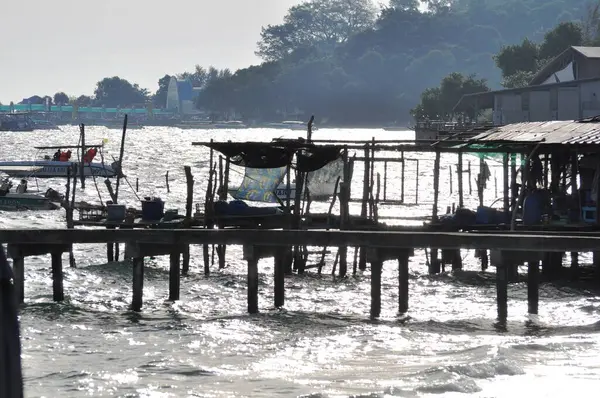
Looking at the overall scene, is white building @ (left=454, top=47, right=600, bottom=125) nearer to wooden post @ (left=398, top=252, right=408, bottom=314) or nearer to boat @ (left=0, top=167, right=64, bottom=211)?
boat @ (left=0, top=167, right=64, bottom=211)

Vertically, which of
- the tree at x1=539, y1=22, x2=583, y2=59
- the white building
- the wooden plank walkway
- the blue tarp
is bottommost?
the wooden plank walkway

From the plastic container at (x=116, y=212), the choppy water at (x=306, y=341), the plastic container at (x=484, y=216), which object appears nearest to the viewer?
the choppy water at (x=306, y=341)

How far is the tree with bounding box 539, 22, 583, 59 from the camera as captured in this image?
10648cm

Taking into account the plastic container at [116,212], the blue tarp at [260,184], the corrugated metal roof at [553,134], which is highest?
the corrugated metal roof at [553,134]

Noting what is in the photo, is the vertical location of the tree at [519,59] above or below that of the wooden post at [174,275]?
above

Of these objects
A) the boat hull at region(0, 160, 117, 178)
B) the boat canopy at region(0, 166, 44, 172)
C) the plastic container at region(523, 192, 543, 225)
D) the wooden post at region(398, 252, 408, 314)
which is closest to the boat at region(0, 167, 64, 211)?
the boat hull at region(0, 160, 117, 178)

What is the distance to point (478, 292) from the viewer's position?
22812 mm

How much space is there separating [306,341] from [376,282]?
2228 millimetres

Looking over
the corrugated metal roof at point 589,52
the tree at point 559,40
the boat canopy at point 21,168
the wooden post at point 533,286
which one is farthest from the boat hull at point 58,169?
the tree at point 559,40

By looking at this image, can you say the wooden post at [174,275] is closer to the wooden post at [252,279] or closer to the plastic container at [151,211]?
the wooden post at [252,279]

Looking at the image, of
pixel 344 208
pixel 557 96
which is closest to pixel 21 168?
pixel 557 96

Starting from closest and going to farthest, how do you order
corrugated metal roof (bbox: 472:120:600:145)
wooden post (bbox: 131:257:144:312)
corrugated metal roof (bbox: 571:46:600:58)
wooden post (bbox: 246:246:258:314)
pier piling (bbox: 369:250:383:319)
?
pier piling (bbox: 369:250:383:319), wooden post (bbox: 246:246:258:314), wooden post (bbox: 131:257:144:312), corrugated metal roof (bbox: 472:120:600:145), corrugated metal roof (bbox: 571:46:600:58)

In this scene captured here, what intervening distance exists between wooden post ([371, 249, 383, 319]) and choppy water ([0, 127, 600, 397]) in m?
0.37

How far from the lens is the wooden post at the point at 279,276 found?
18.7 meters
